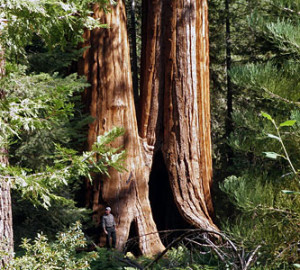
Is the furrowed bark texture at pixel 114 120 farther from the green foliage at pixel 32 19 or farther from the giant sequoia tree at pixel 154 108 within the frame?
the green foliage at pixel 32 19

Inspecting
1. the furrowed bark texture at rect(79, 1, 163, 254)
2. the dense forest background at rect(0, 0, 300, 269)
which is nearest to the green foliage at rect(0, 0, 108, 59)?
the dense forest background at rect(0, 0, 300, 269)

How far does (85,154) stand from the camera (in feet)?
12.0

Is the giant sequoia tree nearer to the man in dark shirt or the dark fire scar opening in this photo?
the man in dark shirt

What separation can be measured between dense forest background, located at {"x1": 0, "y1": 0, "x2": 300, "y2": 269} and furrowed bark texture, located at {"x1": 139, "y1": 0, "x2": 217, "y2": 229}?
44 cm

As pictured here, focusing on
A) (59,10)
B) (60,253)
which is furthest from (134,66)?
(60,253)

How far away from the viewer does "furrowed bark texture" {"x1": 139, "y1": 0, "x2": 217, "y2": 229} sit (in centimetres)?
738

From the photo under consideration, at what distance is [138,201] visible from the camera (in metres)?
7.32

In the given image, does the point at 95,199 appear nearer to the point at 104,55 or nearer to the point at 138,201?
the point at 138,201

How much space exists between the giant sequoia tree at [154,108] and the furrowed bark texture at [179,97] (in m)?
0.02

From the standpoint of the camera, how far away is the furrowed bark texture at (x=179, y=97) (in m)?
7.38

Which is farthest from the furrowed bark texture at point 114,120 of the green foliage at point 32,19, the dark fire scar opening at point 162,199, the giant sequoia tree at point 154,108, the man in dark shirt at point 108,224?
the green foliage at point 32,19

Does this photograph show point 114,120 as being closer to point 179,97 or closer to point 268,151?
point 179,97

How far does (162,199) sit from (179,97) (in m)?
2.15

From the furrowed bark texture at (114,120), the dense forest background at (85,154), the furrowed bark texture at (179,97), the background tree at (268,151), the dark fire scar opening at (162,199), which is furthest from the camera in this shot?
the dark fire scar opening at (162,199)
